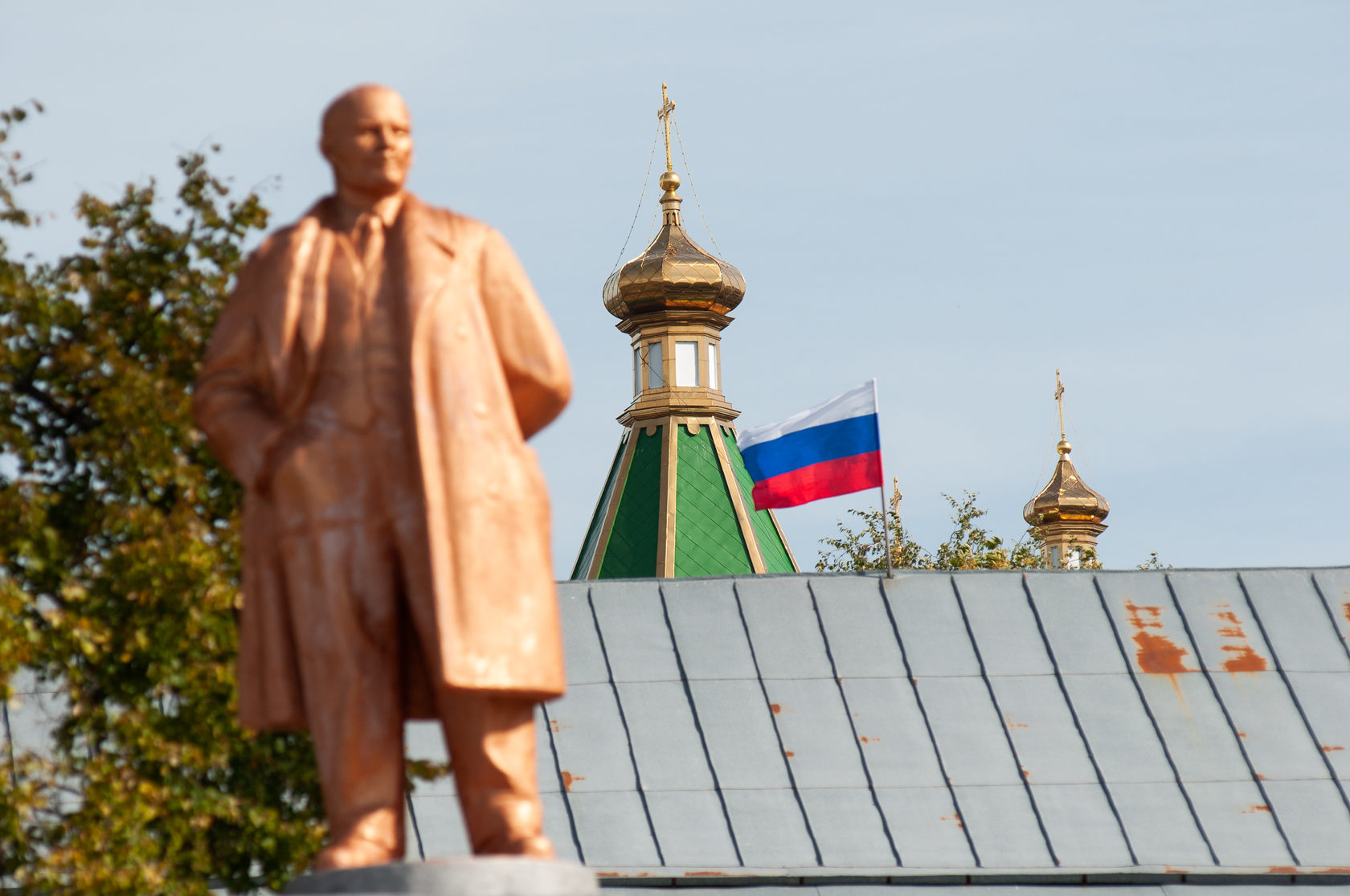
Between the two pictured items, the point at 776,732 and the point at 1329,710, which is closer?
the point at 776,732

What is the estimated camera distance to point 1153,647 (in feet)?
47.9

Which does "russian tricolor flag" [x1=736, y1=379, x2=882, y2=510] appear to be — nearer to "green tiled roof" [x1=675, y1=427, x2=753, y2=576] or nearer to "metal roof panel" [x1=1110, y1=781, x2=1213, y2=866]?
"metal roof panel" [x1=1110, y1=781, x2=1213, y2=866]

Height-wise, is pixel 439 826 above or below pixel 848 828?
above

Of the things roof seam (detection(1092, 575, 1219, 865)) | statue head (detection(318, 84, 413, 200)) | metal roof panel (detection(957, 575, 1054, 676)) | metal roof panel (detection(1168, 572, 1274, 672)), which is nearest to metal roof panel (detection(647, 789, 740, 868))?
metal roof panel (detection(957, 575, 1054, 676))

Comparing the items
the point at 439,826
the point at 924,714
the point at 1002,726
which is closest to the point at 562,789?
the point at 439,826

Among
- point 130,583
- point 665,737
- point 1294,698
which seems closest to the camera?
point 130,583

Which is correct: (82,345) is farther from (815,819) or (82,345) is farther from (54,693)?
(815,819)

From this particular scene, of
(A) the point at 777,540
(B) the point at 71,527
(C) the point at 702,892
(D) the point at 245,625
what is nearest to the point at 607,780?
(C) the point at 702,892

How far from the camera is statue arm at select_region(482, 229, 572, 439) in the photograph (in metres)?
6.86

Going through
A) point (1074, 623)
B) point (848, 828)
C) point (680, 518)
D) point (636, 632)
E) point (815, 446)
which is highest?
point (680, 518)

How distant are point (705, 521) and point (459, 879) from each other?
2934cm

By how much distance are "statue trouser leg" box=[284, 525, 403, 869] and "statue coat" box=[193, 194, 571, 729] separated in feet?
0.26

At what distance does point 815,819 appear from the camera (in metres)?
13.2

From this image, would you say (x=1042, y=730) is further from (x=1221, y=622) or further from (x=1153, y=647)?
(x=1221, y=622)
